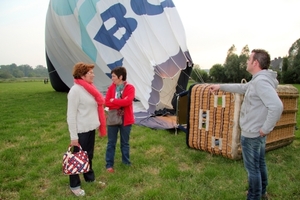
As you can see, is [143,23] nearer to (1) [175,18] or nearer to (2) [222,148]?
(1) [175,18]

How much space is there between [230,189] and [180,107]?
2415 millimetres

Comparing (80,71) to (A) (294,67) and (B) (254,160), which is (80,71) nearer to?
(B) (254,160)

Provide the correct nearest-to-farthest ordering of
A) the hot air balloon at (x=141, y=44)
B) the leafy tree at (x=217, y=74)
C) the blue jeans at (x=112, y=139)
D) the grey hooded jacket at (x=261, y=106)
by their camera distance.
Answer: the grey hooded jacket at (x=261, y=106), the blue jeans at (x=112, y=139), the hot air balloon at (x=141, y=44), the leafy tree at (x=217, y=74)

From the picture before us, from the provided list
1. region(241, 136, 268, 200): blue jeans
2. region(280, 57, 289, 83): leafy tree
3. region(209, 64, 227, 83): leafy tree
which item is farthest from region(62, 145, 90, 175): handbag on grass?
region(280, 57, 289, 83): leafy tree

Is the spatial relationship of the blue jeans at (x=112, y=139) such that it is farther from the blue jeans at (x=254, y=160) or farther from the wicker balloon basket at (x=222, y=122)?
the blue jeans at (x=254, y=160)

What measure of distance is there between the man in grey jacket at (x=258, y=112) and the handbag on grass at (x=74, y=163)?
1.55 metres

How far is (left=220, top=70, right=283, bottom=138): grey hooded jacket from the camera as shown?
2303 millimetres

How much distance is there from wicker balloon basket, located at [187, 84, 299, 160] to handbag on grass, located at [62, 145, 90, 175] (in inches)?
74.0

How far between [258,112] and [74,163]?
5.87 ft

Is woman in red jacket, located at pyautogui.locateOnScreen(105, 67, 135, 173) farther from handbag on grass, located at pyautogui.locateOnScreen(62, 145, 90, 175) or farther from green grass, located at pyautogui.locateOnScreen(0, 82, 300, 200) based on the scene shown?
handbag on grass, located at pyautogui.locateOnScreen(62, 145, 90, 175)

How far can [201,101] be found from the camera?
4.14m

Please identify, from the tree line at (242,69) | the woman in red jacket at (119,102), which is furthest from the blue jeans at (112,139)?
the tree line at (242,69)

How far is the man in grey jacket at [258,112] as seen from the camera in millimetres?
2312

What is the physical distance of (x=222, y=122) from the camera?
3.89m
